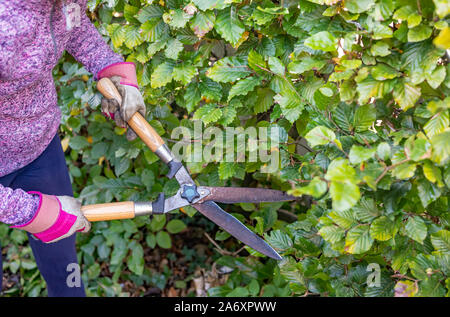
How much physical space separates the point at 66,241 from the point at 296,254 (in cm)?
103

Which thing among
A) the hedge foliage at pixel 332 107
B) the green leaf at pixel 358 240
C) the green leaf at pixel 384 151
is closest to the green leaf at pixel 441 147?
the hedge foliage at pixel 332 107

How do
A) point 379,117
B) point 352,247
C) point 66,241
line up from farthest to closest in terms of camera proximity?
point 66,241, point 379,117, point 352,247

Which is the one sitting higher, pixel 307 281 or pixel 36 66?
pixel 36 66

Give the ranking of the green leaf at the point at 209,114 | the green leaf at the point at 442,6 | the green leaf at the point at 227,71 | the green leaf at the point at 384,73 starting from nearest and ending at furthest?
the green leaf at the point at 442,6 < the green leaf at the point at 384,73 < the green leaf at the point at 227,71 < the green leaf at the point at 209,114

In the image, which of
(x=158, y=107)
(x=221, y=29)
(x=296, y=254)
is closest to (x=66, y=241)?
(x=158, y=107)

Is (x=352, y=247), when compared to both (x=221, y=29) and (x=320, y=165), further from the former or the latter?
(x=221, y=29)

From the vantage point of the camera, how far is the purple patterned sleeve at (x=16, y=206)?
135 centimetres

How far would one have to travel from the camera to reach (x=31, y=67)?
136 centimetres

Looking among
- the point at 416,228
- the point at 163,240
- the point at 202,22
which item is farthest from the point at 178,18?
the point at 163,240

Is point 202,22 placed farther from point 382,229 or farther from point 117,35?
point 382,229

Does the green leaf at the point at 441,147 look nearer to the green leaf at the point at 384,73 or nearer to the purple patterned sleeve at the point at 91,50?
the green leaf at the point at 384,73

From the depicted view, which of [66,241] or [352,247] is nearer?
[352,247]

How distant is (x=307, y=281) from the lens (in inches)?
62.3

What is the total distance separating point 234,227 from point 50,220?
63cm
